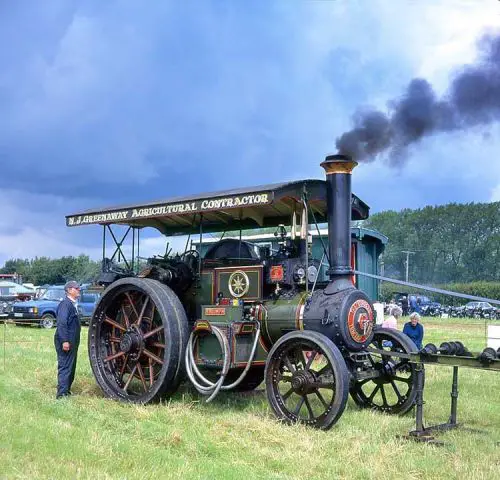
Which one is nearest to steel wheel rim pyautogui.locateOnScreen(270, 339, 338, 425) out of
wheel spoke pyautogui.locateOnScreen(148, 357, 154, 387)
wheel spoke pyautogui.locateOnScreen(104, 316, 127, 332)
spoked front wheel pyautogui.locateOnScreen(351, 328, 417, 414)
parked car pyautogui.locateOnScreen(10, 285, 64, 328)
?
spoked front wheel pyautogui.locateOnScreen(351, 328, 417, 414)

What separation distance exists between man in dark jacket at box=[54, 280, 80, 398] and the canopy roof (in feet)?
3.37

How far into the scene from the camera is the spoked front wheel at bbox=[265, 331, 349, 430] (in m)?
5.58

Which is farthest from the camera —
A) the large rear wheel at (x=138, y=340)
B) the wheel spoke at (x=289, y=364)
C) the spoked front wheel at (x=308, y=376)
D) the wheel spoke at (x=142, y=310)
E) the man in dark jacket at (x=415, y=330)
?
the man in dark jacket at (x=415, y=330)

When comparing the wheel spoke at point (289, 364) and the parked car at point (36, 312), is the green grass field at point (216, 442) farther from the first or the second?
the parked car at point (36, 312)

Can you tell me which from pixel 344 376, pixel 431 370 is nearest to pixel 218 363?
pixel 344 376

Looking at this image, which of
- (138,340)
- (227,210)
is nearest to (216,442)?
(138,340)

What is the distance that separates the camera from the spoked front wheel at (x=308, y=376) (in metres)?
5.58

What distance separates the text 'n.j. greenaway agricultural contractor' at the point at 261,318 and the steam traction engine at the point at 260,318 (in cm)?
1

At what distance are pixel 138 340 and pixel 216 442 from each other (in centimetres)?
217

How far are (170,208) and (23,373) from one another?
134 inches

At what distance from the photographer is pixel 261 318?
662 cm

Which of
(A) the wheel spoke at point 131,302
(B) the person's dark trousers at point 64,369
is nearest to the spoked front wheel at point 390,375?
(A) the wheel spoke at point 131,302

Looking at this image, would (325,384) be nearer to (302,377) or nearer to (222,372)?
(302,377)

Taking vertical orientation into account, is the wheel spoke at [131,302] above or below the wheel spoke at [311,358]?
above
